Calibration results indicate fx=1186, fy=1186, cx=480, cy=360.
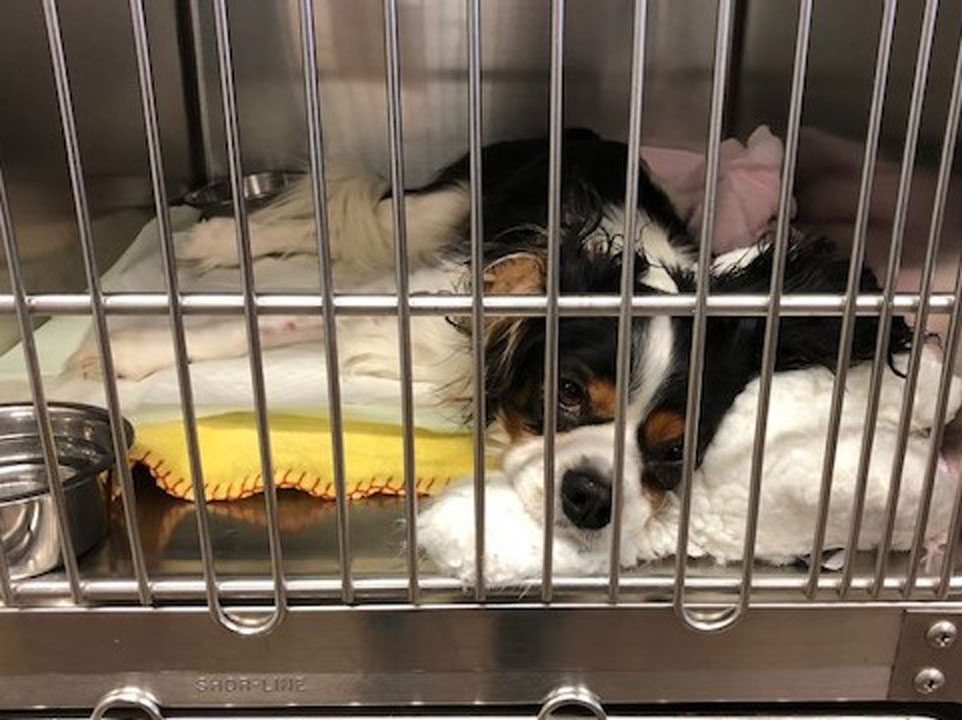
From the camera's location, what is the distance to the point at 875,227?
1.19 metres

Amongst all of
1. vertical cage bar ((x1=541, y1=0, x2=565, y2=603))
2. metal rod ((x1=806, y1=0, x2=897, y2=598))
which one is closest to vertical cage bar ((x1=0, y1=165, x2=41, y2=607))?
vertical cage bar ((x1=541, y1=0, x2=565, y2=603))

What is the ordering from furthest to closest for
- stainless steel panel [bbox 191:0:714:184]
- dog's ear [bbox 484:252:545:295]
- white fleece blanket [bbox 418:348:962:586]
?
stainless steel panel [bbox 191:0:714:184], dog's ear [bbox 484:252:545:295], white fleece blanket [bbox 418:348:962:586]

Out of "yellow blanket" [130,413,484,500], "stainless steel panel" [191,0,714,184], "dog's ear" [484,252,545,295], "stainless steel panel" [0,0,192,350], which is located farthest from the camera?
"stainless steel panel" [191,0,714,184]

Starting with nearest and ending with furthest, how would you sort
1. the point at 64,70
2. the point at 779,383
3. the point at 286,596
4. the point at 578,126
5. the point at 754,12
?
the point at 64,70 < the point at 286,596 < the point at 779,383 < the point at 754,12 < the point at 578,126

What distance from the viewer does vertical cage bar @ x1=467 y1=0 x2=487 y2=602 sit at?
0.74m

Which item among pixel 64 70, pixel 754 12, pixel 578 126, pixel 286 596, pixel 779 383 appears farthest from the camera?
pixel 578 126

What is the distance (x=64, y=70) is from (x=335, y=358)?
0.26 metres

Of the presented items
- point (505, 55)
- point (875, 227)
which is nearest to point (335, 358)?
point (875, 227)

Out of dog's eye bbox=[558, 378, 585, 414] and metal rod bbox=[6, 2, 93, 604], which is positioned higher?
metal rod bbox=[6, 2, 93, 604]

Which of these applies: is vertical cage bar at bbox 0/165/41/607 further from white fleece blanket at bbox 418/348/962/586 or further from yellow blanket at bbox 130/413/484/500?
white fleece blanket at bbox 418/348/962/586

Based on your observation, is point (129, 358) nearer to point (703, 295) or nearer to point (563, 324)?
point (563, 324)

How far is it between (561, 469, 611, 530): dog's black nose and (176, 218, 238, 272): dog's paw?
0.56 meters

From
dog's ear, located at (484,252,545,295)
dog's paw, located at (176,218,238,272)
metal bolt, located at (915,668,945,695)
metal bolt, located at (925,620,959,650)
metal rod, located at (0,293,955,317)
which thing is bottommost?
metal bolt, located at (915,668,945,695)

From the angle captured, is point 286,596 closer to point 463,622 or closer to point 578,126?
point 463,622
